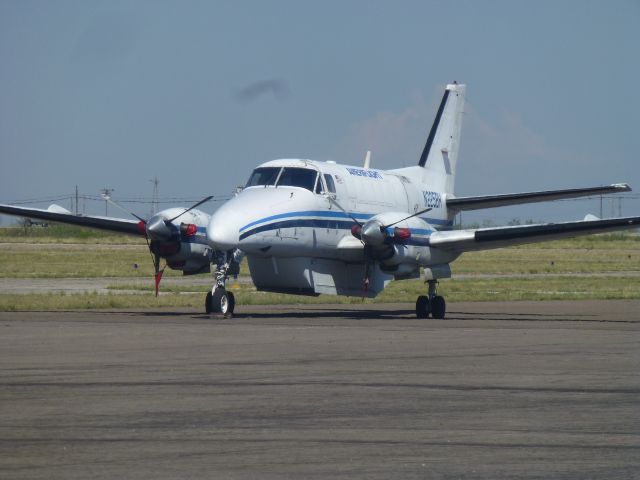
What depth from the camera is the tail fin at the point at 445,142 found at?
35.2 meters

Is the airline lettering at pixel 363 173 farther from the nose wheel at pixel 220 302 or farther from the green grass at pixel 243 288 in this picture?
the green grass at pixel 243 288

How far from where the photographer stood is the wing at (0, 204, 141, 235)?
29391 millimetres

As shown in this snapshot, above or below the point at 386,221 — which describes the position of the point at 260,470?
below

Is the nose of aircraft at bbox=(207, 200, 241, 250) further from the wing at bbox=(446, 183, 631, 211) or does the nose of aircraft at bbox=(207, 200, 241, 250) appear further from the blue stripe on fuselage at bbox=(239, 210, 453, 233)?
the wing at bbox=(446, 183, 631, 211)

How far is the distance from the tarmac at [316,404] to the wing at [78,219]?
8259 millimetres

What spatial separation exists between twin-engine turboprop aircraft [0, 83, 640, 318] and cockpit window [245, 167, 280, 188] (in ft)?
0.10

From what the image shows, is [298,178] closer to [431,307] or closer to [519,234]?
[431,307]

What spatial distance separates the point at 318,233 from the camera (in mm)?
27391

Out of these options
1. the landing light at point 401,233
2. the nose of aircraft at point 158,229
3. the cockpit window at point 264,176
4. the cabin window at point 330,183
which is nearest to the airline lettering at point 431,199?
the landing light at point 401,233

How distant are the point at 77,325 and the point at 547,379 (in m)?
11.6

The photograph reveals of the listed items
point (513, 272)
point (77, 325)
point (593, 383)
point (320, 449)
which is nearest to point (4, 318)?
point (77, 325)

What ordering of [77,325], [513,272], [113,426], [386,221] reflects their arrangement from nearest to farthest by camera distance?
[113,426], [77,325], [386,221], [513,272]

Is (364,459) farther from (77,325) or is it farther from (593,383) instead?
(77,325)

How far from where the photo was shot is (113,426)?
32.2 ft
